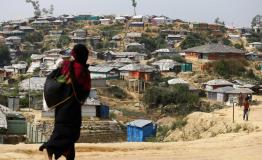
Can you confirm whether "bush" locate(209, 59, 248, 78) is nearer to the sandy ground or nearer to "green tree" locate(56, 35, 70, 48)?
"green tree" locate(56, 35, 70, 48)

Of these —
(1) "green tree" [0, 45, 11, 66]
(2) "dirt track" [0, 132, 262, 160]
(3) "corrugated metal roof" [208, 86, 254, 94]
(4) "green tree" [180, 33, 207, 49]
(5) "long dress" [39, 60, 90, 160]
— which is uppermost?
(5) "long dress" [39, 60, 90, 160]

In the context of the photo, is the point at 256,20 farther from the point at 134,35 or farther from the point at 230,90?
the point at 230,90

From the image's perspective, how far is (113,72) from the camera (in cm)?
4356

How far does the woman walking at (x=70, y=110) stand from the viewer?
4387mm

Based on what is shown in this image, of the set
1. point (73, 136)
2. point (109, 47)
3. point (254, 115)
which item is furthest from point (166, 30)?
point (73, 136)

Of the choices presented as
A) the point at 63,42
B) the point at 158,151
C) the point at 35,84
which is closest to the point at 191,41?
the point at 63,42

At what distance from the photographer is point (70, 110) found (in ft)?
14.4

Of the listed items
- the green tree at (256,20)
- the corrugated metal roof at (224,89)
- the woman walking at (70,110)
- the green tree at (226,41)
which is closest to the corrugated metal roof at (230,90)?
the corrugated metal roof at (224,89)

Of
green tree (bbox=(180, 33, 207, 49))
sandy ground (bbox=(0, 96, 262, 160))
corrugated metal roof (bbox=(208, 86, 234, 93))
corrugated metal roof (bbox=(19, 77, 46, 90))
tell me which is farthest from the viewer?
green tree (bbox=(180, 33, 207, 49))

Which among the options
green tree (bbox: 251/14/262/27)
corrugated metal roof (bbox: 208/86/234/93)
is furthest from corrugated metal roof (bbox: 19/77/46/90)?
green tree (bbox: 251/14/262/27)

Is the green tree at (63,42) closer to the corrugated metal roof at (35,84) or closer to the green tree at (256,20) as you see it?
the corrugated metal roof at (35,84)

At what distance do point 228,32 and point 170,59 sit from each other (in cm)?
3148

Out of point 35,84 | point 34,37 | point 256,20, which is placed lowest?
point 35,84

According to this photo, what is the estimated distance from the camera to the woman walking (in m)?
4.39
